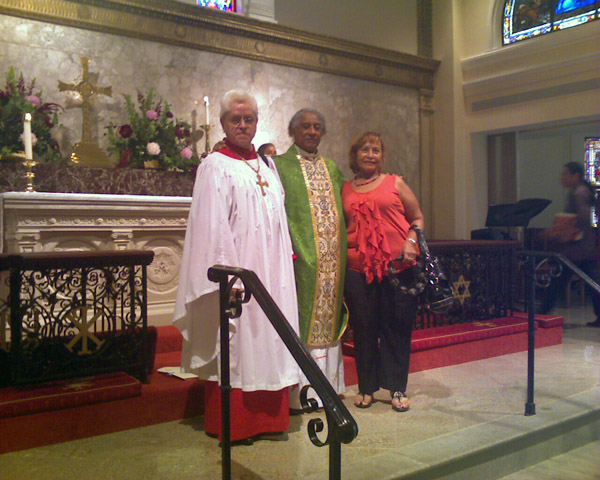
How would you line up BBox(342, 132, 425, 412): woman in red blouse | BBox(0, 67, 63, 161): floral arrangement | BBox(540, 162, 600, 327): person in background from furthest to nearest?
1. BBox(540, 162, 600, 327): person in background
2. BBox(0, 67, 63, 161): floral arrangement
3. BBox(342, 132, 425, 412): woman in red blouse

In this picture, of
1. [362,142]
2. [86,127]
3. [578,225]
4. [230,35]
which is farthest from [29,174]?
[578,225]

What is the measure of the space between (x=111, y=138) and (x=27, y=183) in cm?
135

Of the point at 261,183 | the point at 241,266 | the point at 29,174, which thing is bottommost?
the point at 241,266

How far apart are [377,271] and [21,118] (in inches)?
147

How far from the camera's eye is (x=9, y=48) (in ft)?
20.2

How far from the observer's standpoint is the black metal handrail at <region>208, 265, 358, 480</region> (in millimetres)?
1794

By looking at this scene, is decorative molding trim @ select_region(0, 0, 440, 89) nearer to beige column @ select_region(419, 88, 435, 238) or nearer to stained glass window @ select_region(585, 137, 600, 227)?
beige column @ select_region(419, 88, 435, 238)

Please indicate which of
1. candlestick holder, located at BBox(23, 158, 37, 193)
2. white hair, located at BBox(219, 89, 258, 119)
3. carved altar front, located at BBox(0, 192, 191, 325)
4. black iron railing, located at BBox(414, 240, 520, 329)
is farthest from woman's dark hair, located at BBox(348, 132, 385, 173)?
candlestick holder, located at BBox(23, 158, 37, 193)

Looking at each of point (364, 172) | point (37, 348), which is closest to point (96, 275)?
point (37, 348)

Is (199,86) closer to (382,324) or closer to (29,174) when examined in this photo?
(29,174)

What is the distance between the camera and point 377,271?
3.46 metres

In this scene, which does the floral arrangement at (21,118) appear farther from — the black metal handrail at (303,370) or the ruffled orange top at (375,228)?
the black metal handrail at (303,370)

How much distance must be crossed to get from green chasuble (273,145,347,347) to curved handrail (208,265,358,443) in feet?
3.47

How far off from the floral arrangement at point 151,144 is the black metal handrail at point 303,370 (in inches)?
151
